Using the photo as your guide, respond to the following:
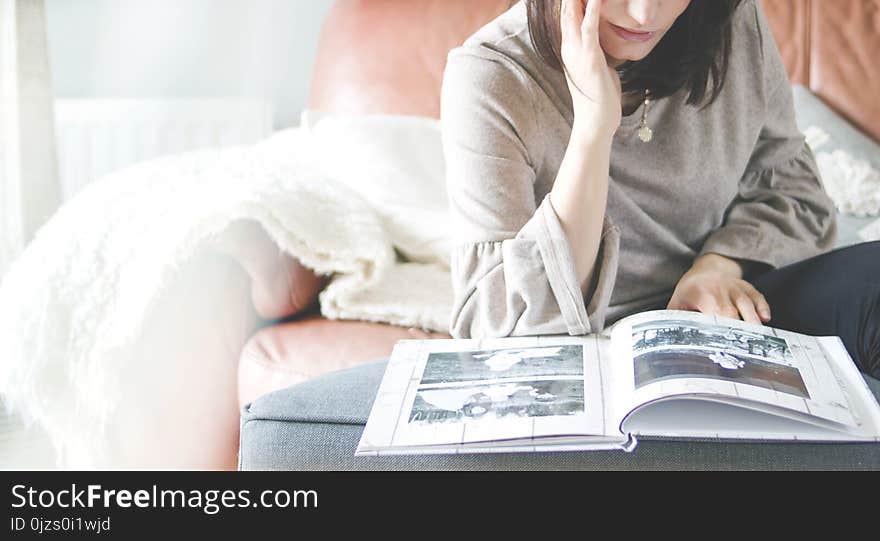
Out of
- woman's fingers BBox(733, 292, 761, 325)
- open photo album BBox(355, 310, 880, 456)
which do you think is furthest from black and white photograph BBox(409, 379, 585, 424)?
Answer: woman's fingers BBox(733, 292, 761, 325)

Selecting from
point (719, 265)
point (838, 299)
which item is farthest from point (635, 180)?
point (838, 299)

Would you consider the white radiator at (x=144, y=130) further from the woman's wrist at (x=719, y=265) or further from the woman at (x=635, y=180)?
the woman's wrist at (x=719, y=265)

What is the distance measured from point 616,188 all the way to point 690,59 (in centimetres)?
17

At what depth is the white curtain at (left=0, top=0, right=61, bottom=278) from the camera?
1.79m

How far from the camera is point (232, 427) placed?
1.33m

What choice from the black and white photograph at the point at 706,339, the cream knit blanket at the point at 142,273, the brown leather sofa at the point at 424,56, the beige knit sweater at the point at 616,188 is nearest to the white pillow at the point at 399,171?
the cream knit blanket at the point at 142,273

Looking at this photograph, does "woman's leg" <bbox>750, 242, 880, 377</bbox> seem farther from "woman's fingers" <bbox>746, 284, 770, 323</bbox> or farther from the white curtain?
the white curtain

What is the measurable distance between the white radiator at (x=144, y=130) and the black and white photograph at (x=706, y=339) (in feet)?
5.37

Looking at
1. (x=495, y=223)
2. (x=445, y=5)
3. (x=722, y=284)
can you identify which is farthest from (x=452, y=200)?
(x=445, y=5)

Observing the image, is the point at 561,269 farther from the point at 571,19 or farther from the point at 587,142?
the point at 571,19

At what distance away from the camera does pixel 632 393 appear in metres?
0.71
